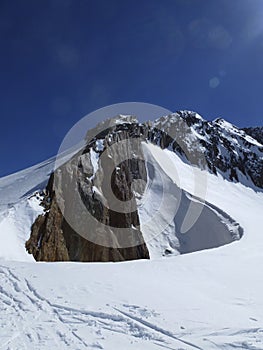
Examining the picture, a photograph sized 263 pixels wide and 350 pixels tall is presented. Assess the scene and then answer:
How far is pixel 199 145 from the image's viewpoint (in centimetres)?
6681

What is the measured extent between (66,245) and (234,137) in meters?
65.7

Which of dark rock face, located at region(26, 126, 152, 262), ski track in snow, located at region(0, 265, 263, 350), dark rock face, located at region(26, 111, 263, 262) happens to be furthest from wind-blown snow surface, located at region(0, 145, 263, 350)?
dark rock face, located at region(26, 126, 152, 262)

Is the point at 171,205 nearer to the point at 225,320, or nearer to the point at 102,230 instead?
the point at 102,230

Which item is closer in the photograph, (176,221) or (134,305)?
(134,305)

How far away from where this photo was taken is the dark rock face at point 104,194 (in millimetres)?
23469

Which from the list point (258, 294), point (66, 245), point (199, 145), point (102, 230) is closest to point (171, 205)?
point (102, 230)

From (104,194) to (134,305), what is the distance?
27.6m

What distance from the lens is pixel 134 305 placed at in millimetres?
6801

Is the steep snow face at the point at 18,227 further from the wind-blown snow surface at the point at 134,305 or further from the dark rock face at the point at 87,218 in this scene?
the wind-blown snow surface at the point at 134,305

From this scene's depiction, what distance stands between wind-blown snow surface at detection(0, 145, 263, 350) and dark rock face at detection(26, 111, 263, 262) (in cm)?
968

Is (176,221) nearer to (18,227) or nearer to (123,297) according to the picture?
Answer: (18,227)

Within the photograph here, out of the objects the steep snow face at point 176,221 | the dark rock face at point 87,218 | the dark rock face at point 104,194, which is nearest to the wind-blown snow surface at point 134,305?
the dark rock face at point 104,194

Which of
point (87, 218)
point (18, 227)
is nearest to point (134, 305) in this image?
point (18, 227)

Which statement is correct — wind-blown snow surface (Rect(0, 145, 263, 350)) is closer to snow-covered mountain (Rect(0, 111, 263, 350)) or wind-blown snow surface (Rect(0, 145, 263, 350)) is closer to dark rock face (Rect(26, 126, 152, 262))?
snow-covered mountain (Rect(0, 111, 263, 350))
